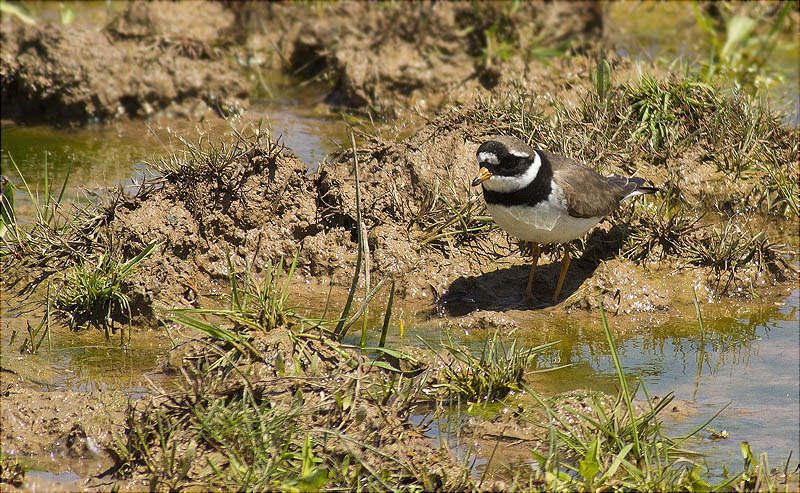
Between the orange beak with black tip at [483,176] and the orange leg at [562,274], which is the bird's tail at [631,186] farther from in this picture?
the orange beak with black tip at [483,176]

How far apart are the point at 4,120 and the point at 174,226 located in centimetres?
381

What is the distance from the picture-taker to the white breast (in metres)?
6.49

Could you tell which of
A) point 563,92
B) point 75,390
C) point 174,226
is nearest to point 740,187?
point 563,92

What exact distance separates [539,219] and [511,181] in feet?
1.12

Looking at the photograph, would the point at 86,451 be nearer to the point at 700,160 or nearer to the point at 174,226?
the point at 174,226

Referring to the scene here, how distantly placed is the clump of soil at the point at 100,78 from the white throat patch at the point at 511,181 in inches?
156

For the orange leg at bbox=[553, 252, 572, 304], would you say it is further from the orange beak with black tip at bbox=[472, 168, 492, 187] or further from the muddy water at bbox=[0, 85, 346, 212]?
the muddy water at bbox=[0, 85, 346, 212]

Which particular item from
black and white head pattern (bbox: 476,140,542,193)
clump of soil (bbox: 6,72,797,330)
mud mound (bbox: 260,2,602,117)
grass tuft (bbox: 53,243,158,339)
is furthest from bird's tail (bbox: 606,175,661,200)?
grass tuft (bbox: 53,243,158,339)

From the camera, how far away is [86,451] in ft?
16.1

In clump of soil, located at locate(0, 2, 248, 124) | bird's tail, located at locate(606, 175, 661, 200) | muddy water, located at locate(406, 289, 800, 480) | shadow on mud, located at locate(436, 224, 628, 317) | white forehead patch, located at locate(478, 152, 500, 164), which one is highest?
clump of soil, located at locate(0, 2, 248, 124)

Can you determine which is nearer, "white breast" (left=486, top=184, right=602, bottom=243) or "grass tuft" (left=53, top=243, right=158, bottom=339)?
"grass tuft" (left=53, top=243, right=158, bottom=339)

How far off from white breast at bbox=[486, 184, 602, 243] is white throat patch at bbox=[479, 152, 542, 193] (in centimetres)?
13

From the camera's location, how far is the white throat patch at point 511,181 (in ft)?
21.3

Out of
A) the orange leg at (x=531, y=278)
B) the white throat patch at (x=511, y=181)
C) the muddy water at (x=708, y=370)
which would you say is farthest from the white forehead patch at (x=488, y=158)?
the muddy water at (x=708, y=370)
